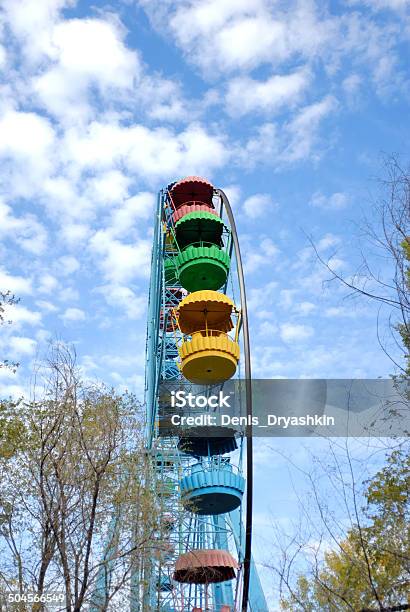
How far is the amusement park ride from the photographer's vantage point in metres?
17.1

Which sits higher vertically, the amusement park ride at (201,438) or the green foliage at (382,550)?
the amusement park ride at (201,438)

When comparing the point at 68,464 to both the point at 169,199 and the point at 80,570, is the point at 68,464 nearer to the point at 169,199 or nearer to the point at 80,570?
the point at 80,570

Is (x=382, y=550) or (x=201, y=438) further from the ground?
(x=201, y=438)

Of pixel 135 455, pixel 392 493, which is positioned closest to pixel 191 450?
pixel 135 455

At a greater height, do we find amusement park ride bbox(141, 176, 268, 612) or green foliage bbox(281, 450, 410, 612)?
amusement park ride bbox(141, 176, 268, 612)

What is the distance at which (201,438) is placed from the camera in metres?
20.5

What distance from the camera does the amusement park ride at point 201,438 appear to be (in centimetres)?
1714

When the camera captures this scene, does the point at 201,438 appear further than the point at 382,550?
Yes

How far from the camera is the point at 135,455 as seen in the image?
41.1 ft

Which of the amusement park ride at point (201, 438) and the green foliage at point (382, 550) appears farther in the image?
the amusement park ride at point (201, 438)

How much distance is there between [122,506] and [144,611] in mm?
2409

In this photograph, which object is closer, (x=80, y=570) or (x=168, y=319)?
(x=80, y=570)

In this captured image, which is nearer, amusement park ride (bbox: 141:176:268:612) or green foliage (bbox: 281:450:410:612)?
green foliage (bbox: 281:450:410:612)

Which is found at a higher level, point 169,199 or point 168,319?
point 169,199
